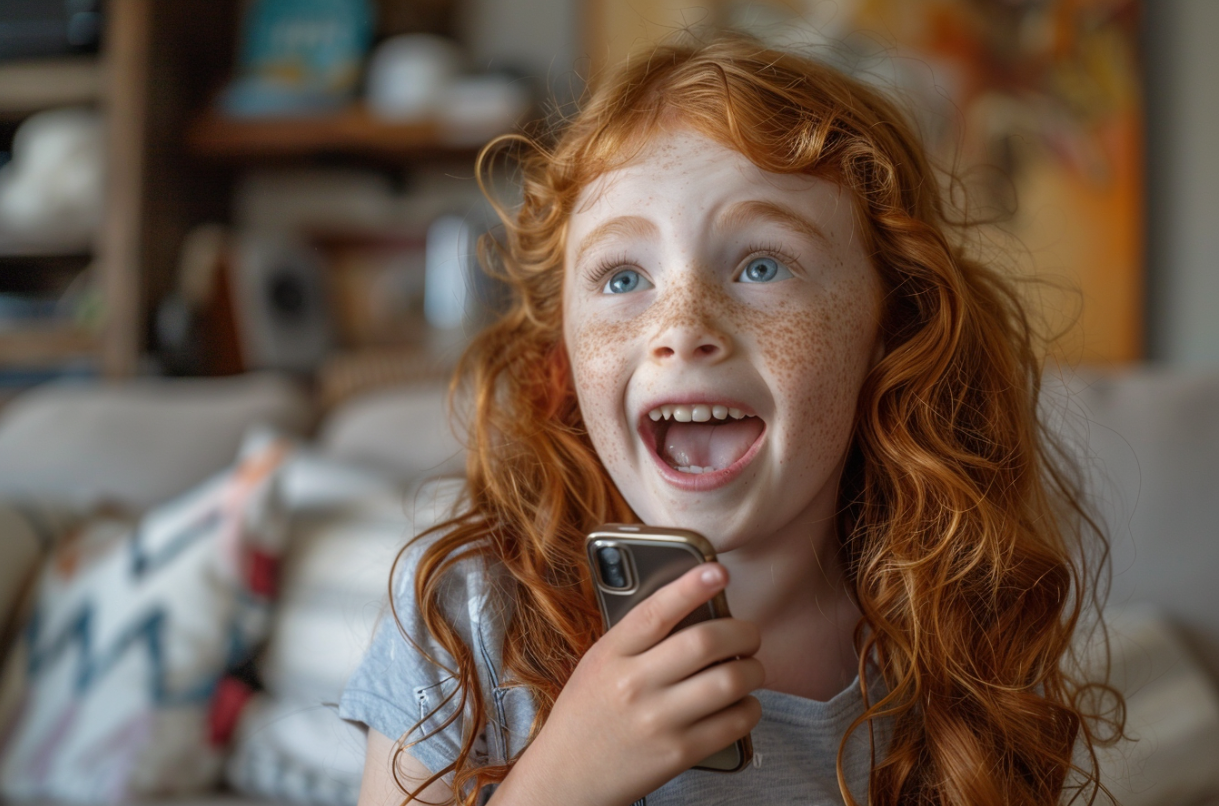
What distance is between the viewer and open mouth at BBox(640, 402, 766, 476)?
59 centimetres

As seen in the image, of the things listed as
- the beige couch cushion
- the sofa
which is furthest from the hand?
the beige couch cushion

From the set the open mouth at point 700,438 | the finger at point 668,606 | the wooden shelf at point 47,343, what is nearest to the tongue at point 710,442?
the open mouth at point 700,438

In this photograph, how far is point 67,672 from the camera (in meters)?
1.13

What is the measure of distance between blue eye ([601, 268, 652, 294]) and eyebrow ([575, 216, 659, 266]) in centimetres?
2

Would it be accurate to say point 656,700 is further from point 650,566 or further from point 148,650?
point 148,650

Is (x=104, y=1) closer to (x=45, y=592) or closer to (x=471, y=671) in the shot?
(x=45, y=592)

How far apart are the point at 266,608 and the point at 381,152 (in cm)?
138

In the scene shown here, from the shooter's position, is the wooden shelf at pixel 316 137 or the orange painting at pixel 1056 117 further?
the wooden shelf at pixel 316 137

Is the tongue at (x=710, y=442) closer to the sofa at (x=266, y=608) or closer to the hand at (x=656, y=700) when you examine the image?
the hand at (x=656, y=700)

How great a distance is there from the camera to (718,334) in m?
0.57

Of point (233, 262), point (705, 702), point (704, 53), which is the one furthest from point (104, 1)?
point (705, 702)

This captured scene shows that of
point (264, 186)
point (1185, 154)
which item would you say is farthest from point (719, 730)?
point (264, 186)

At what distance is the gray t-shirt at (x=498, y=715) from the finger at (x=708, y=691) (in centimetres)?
15

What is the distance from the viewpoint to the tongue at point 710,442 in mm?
592
